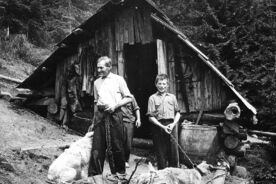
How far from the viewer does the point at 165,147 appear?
557 cm

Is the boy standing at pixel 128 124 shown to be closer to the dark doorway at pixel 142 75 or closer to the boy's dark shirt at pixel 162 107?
the boy's dark shirt at pixel 162 107

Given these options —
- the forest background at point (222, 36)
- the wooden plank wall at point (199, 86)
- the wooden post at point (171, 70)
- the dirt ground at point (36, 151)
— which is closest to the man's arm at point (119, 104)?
the dirt ground at point (36, 151)

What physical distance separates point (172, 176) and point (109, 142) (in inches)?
65.4

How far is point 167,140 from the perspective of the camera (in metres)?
5.57

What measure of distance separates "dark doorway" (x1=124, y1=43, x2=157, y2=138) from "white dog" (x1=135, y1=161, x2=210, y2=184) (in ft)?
20.4

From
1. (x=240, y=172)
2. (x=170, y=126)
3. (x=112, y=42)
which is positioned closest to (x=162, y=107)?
(x=170, y=126)

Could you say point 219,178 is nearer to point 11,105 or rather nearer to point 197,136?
point 197,136

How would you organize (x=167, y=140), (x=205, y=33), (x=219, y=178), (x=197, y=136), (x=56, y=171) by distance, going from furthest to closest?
(x=205, y=33), (x=197, y=136), (x=167, y=140), (x=219, y=178), (x=56, y=171)

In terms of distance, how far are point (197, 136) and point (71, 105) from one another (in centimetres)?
432

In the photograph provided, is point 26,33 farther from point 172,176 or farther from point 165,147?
point 172,176

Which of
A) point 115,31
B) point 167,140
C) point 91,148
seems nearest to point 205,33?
point 115,31

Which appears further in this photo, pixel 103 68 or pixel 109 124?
pixel 103 68

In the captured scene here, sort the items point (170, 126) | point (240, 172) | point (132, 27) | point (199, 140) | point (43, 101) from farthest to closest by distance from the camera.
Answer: point (43, 101)
point (132, 27)
point (240, 172)
point (199, 140)
point (170, 126)

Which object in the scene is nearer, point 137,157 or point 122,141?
point 122,141
